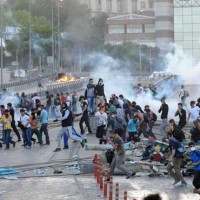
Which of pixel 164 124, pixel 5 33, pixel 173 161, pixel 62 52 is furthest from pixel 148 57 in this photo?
pixel 173 161

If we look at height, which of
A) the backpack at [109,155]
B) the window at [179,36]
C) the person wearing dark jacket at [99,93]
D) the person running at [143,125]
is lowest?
the backpack at [109,155]

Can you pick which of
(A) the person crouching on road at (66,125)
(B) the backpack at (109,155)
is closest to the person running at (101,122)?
(A) the person crouching on road at (66,125)

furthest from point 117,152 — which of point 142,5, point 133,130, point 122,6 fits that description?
point 142,5

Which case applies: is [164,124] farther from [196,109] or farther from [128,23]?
[128,23]

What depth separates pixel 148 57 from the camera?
93.9m

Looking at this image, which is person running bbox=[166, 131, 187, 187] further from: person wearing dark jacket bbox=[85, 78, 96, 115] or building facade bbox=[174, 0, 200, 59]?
building facade bbox=[174, 0, 200, 59]

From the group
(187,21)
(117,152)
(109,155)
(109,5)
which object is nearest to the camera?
(117,152)

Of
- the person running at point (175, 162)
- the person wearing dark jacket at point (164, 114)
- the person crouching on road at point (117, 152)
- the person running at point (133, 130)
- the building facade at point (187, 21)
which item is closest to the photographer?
the person running at point (175, 162)

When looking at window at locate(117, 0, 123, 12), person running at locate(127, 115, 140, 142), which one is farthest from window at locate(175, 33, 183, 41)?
person running at locate(127, 115, 140, 142)

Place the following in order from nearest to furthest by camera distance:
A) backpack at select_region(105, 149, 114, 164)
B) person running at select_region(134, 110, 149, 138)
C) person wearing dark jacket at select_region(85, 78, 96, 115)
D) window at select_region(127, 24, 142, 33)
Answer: backpack at select_region(105, 149, 114, 164) → person running at select_region(134, 110, 149, 138) → person wearing dark jacket at select_region(85, 78, 96, 115) → window at select_region(127, 24, 142, 33)

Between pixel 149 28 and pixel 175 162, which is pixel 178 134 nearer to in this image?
pixel 175 162

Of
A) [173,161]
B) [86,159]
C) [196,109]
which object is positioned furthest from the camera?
[196,109]

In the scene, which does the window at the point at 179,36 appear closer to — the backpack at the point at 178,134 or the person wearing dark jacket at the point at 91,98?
the person wearing dark jacket at the point at 91,98

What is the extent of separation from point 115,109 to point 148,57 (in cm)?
6982
